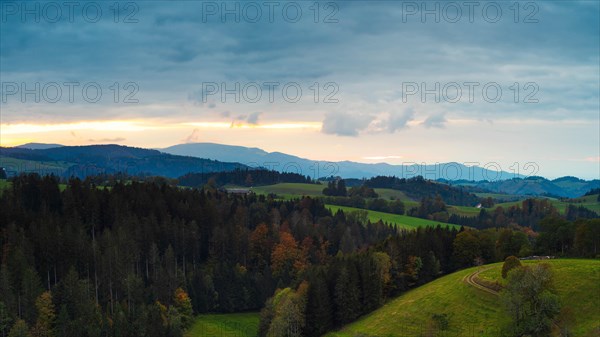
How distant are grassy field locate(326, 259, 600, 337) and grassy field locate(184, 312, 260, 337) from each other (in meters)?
25.4

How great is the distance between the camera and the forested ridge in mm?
116375

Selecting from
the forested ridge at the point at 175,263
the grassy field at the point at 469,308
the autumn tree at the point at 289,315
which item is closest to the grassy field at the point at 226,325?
the forested ridge at the point at 175,263

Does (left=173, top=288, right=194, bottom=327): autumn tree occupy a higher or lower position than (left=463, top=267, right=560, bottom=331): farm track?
lower

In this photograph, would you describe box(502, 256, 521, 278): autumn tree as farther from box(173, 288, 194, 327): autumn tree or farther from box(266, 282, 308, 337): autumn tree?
box(173, 288, 194, 327): autumn tree

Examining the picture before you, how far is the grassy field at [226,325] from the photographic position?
5079 inches

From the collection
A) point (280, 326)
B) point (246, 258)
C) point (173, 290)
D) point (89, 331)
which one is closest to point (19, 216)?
point (173, 290)

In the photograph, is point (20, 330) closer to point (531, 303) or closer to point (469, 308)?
point (469, 308)

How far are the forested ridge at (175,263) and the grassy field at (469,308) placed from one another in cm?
1183

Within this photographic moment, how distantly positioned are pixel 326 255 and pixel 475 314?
90584 millimetres

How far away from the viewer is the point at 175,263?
159 metres

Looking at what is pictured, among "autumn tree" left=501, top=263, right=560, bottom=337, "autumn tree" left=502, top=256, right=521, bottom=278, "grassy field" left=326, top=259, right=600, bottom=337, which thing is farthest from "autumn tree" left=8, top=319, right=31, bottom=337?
"autumn tree" left=502, top=256, right=521, bottom=278

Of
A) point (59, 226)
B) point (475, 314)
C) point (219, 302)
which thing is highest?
point (59, 226)

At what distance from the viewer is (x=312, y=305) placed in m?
123

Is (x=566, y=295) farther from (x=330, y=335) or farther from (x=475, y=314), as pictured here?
(x=330, y=335)
